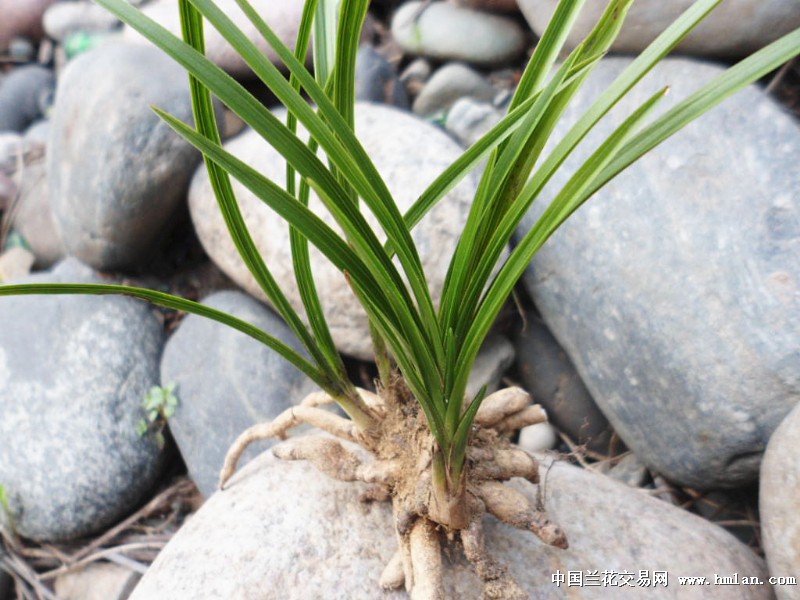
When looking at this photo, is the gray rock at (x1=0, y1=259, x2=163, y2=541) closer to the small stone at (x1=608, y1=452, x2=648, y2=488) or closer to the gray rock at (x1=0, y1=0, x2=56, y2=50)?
the small stone at (x1=608, y1=452, x2=648, y2=488)

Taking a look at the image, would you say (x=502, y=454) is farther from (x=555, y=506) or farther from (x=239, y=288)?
(x=239, y=288)

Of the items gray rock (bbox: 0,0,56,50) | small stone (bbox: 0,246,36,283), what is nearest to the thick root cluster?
small stone (bbox: 0,246,36,283)

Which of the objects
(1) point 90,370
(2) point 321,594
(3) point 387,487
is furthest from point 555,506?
(1) point 90,370

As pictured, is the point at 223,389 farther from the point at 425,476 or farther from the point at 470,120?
the point at 470,120

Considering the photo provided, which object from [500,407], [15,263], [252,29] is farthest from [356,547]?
[15,263]

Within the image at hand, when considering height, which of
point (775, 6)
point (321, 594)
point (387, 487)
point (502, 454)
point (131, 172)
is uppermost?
point (775, 6)
